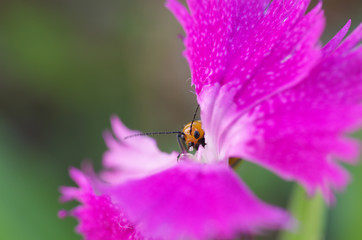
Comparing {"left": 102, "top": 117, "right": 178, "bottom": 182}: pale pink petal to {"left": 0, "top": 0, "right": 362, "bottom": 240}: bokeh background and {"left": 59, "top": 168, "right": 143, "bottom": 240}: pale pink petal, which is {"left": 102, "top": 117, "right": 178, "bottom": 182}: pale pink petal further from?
{"left": 0, "top": 0, "right": 362, "bottom": 240}: bokeh background

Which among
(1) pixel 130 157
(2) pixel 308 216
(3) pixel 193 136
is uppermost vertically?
(1) pixel 130 157

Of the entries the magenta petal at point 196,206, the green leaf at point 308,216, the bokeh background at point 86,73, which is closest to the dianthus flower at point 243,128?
the magenta petal at point 196,206

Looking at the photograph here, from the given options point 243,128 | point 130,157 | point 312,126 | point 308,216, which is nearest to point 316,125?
point 312,126

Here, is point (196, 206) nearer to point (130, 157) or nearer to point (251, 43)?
point (251, 43)

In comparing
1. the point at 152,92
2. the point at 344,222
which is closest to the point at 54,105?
the point at 152,92

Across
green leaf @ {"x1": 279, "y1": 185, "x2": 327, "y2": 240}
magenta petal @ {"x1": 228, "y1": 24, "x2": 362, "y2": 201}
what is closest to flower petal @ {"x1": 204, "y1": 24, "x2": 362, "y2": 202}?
magenta petal @ {"x1": 228, "y1": 24, "x2": 362, "y2": 201}

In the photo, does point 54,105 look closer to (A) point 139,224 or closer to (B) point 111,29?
(B) point 111,29
